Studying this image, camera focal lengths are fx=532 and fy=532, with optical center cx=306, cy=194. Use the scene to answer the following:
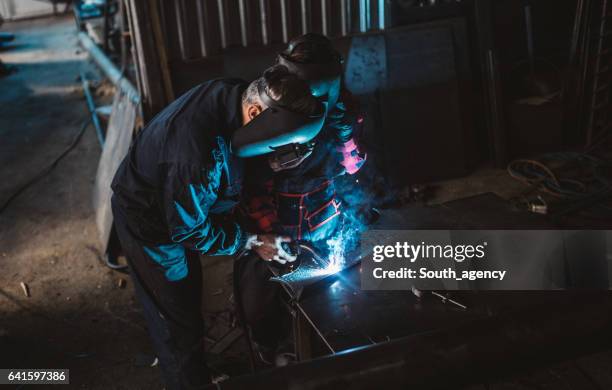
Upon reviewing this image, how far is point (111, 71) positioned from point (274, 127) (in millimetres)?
6903

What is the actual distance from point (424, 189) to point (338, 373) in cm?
407

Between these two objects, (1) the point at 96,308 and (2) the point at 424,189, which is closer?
(1) the point at 96,308

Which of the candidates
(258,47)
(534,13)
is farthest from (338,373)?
(534,13)

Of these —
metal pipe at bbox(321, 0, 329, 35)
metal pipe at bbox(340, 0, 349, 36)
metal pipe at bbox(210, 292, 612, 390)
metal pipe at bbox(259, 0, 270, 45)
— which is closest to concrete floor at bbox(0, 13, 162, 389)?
metal pipe at bbox(210, 292, 612, 390)

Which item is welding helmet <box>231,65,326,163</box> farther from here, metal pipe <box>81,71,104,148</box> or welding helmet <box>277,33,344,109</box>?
metal pipe <box>81,71,104,148</box>

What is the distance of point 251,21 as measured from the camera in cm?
479

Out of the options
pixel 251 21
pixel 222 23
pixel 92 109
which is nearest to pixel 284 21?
pixel 251 21

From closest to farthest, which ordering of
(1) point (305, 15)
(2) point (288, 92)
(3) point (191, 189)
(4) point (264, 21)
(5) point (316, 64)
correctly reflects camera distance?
1. (2) point (288, 92)
2. (3) point (191, 189)
3. (5) point (316, 64)
4. (4) point (264, 21)
5. (1) point (305, 15)

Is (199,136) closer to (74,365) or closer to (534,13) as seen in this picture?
(74,365)

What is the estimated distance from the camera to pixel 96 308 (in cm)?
396

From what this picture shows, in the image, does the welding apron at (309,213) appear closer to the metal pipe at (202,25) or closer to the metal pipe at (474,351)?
the metal pipe at (474,351)

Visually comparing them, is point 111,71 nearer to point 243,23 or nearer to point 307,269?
point 243,23

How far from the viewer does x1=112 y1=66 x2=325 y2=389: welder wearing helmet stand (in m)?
2.15

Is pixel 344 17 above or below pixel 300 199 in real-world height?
above
